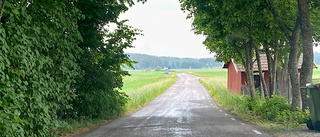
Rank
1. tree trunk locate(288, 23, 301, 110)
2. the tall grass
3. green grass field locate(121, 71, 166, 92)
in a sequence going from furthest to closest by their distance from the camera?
green grass field locate(121, 71, 166, 92) → the tall grass → tree trunk locate(288, 23, 301, 110)

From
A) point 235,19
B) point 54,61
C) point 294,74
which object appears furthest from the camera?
point 235,19

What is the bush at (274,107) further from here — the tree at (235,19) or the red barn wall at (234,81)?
the red barn wall at (234,81)

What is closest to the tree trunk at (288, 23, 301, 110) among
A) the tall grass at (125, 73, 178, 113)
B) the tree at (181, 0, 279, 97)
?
the tree at (181, 0, 279, 97)

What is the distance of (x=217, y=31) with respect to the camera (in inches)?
683

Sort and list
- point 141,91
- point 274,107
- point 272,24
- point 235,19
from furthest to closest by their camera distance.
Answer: point 141,91 → point 235,19 → point 272,24 → point 274,107

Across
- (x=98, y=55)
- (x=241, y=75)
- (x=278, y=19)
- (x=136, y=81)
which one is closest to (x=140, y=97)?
(x=241, y=75)

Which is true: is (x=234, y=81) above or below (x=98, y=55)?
below

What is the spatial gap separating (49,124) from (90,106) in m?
4.95

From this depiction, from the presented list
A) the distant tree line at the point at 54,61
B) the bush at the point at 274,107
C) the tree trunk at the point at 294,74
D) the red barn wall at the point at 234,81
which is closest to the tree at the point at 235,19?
the tree trunk at the point at 294,74

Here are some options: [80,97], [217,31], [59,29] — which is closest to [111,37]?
[80,97]

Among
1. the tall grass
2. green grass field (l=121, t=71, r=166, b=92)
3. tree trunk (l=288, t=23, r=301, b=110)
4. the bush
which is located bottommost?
green grass field (l=121, t=71, r=166, b=92)

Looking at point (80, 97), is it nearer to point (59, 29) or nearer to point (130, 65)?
point (130, 65)

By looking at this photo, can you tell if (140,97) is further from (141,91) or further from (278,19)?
(278,19)

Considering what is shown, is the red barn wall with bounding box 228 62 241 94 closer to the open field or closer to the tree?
the open field
